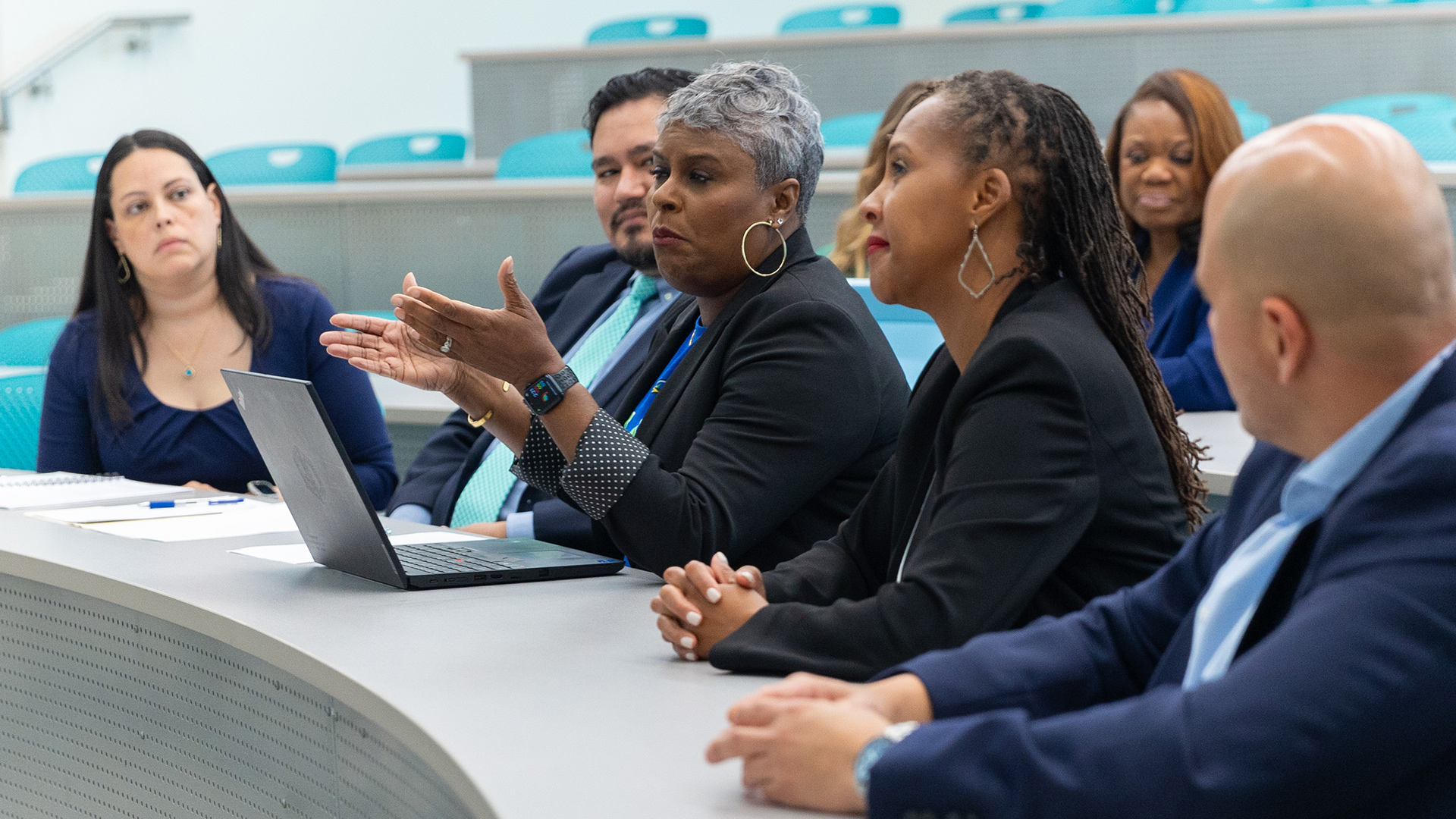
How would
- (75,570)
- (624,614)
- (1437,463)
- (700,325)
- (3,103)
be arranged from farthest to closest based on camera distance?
(3,103), (700,325), (75,570), (624,614), (1437,463)

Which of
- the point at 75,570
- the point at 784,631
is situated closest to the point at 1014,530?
the point at 784,631

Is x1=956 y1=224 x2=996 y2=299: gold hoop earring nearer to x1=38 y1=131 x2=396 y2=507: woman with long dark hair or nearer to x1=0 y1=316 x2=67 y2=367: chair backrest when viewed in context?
x1=38 y1=131 x2=396 y2=507: woman with long dark hair

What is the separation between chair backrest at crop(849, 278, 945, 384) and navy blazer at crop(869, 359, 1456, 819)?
1.41 m

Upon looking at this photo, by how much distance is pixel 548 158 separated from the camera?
462 centimetres

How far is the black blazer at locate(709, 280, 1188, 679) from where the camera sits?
3.58ft

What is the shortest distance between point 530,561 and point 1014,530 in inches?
26.9

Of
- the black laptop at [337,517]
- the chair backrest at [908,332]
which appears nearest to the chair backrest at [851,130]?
the chair backrest at [908,332]

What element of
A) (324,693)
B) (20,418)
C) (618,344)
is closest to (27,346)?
(20,418)

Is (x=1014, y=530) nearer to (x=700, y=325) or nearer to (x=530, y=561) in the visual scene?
(x=530, y=561)

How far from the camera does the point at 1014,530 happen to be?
43.0 inches

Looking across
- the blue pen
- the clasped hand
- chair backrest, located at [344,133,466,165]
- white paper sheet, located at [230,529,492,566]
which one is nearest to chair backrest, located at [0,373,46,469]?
the blue pen

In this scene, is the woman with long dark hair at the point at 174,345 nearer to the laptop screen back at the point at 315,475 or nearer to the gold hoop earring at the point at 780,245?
the laptop screen back at the point at 315,475

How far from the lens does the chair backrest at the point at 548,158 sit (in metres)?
4.58

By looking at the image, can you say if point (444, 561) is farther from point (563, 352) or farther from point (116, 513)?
point (563, 352)
